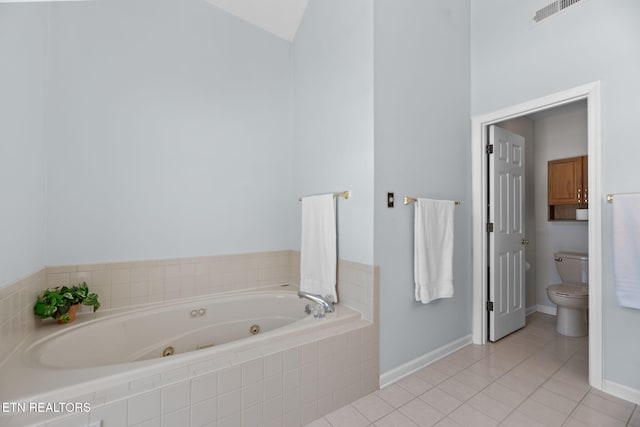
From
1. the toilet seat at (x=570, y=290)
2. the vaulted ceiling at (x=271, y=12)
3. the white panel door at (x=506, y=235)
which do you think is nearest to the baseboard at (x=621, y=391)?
the white panel door at (x=506, y=235)

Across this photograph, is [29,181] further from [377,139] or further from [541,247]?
[541,247]

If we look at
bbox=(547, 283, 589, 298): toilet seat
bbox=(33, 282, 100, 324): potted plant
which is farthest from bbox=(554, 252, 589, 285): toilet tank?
bbox=(33, 282, 100, 324): potted plant

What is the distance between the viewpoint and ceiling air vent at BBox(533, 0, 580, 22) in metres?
1.89

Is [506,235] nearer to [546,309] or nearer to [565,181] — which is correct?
[565,181]

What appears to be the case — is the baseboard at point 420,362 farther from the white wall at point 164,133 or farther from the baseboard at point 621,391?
the white wall at point 164,133

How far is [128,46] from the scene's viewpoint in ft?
6.37

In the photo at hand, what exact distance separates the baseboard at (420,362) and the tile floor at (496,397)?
0.03 meters

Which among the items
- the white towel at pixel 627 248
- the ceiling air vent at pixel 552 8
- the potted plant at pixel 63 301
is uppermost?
the ceiling air vent at pixel 552 8

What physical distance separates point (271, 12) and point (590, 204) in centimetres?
277

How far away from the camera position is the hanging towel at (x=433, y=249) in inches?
76.0

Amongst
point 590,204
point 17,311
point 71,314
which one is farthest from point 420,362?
point 17,311

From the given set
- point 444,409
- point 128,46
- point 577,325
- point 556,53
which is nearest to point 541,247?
point 577,325

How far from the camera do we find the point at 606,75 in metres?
1.73

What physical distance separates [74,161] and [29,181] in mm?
313
